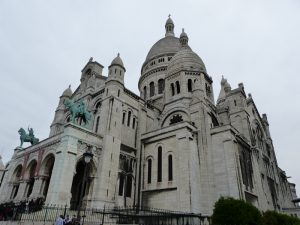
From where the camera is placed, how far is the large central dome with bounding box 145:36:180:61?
45.7 metres

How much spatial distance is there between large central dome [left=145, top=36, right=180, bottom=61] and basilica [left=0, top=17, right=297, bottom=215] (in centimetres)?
1194

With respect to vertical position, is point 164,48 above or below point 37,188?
above

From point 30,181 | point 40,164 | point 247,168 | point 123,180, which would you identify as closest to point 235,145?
point 247,168

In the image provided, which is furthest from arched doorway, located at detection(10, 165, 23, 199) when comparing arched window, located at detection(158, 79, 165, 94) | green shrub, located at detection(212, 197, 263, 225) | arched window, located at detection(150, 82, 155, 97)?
arched window, located at detection(158, 79, 165, 94)

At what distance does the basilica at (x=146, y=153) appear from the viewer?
21.5 meters

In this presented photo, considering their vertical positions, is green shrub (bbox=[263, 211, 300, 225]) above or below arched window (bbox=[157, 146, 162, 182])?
below

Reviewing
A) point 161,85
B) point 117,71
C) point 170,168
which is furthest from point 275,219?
point 161,85

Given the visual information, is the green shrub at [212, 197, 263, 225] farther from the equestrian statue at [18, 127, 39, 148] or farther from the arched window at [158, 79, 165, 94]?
the arched window at [158, 79, 165, 94]

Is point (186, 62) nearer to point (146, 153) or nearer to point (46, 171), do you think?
point (146, 153)

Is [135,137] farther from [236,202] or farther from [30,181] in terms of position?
[236,202]

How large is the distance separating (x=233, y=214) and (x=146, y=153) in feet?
45.5

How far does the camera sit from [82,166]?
971 inches

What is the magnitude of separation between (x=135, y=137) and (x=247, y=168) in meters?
13.6

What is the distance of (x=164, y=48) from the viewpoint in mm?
46375
